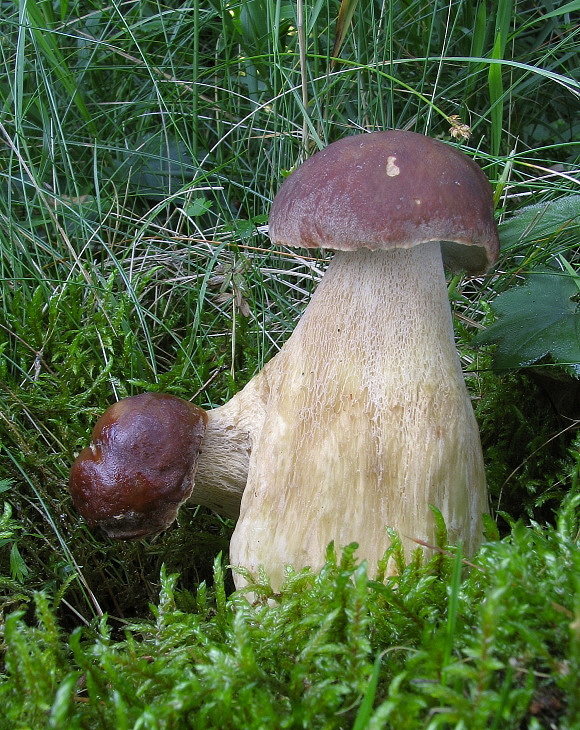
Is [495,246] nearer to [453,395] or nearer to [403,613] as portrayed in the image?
[453,395]

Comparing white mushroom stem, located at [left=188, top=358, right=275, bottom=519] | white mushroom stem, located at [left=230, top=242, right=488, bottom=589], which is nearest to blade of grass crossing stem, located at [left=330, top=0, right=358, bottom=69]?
white mushroom stem, located at [left=230, top=242, right=488, bottom=589]

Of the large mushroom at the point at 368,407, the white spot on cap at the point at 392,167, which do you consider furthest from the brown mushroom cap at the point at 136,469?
the white spot on cap at the point at 392,167

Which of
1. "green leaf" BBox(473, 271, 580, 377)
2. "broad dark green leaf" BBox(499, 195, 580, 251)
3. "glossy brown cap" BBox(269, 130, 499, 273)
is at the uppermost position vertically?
"glossy brown cap" BBox(269, 130, 499, 273)

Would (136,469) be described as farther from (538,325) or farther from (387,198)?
(538,325)

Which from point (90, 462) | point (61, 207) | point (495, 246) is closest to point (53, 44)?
point (61, 207)

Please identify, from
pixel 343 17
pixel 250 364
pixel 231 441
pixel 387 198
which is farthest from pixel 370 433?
pixel 343 17

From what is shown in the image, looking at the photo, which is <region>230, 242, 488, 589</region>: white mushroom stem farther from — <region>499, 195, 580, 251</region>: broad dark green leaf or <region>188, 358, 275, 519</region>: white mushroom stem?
<region>499, 195, 580, 251</region>: broad dark green leaf
